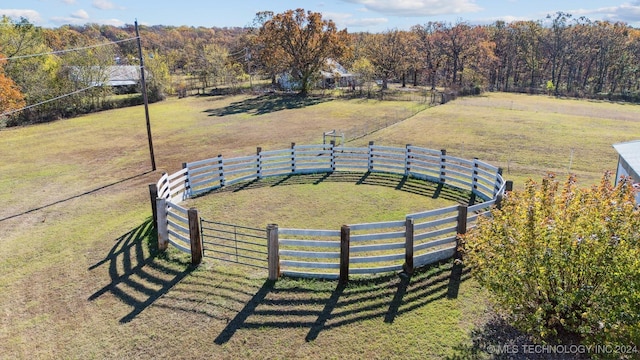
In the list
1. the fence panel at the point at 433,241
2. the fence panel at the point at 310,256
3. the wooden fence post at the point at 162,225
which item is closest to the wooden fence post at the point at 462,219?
the fence panel at the point at 433,241

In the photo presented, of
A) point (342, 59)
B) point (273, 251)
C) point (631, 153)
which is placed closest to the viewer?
point (273, 251)

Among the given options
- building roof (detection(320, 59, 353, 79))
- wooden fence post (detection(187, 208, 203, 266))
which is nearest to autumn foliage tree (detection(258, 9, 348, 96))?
building roof (detection(320, 59, 353, 79))

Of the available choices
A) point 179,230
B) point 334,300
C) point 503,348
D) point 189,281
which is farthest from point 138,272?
point 503,348

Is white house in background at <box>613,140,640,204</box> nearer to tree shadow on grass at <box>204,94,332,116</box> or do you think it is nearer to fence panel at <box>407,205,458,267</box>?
fence panel at <box>407,205,458,267</box>

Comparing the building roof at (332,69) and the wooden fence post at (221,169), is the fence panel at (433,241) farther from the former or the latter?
the building roof at (332,69)

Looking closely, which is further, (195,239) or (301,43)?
(301,43)

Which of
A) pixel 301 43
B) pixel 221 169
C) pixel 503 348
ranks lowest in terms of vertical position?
pixel 503 348

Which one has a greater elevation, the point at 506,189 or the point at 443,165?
the point at 506,189

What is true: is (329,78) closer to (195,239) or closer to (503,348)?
(195,239)

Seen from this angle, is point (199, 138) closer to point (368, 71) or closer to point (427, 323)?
point (427, 323)

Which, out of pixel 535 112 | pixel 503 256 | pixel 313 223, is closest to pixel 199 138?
pixel 313 223
